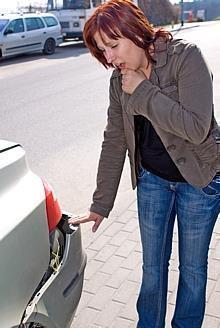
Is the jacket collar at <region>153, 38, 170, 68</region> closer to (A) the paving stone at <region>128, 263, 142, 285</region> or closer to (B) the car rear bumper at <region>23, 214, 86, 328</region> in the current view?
(B) the car rear bumper at <region>23, 214, 86, 328</region>

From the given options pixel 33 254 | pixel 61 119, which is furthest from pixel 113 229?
pixel 61 119

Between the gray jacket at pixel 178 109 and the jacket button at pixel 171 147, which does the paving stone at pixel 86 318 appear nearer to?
the gray jacket at pixel 178 109

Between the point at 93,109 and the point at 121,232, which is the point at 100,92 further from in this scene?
the point at 121,232

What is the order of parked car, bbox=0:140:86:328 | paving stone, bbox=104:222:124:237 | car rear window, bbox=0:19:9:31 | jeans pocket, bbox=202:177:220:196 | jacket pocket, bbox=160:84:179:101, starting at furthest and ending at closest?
car rear window, bbox=0:19:9:31 < paving stone, bbox=104:222:124:237 < jeans pocket, bbox=202:177:220:196 < jacket pocket, bbox=160:84:179:101 < parked car, bbox=0:140:86:328

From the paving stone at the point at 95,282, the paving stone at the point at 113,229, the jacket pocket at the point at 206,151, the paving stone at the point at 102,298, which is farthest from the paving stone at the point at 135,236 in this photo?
the jacket pocket at the point at 206,151

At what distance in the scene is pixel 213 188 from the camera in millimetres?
1975

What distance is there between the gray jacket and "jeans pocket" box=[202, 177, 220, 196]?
1.5 inches

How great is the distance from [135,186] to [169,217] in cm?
23

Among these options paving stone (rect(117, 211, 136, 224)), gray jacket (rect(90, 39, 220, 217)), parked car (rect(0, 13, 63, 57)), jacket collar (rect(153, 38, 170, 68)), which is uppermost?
jacket collar (rect(153, 38, 170, 68))

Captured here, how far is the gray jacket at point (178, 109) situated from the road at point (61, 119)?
2.31 meters

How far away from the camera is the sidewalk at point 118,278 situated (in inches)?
104

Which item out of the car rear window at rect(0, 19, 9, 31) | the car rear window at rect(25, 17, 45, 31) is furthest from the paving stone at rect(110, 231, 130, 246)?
the car rear window at rect(25, 17, 45, 31)

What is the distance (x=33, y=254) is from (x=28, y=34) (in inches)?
608

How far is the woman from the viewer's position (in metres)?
1.68
